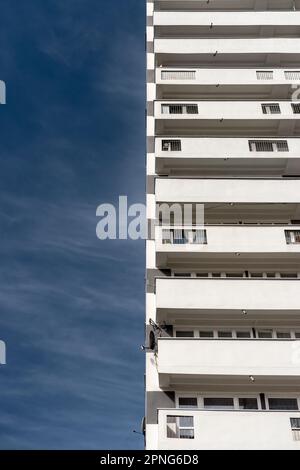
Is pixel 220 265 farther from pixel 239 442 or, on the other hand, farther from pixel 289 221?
pixel 239 442

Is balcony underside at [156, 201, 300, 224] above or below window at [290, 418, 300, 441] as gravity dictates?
above

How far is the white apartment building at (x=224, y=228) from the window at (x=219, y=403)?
3 cm

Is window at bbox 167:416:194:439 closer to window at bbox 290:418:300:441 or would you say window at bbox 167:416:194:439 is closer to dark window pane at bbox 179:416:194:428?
dark window pane at bbox 179:416:194:428

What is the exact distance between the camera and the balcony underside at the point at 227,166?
20.7 meters

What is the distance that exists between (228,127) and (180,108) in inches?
91.2

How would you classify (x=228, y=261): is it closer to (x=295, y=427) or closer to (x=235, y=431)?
(x=295, y=427)

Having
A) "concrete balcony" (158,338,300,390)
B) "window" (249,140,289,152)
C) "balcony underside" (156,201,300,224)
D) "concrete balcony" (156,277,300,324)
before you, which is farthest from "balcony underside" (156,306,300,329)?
"window" (249,140,289,152)

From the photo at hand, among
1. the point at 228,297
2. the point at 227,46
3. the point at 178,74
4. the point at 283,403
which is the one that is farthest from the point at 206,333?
the point at 227,46

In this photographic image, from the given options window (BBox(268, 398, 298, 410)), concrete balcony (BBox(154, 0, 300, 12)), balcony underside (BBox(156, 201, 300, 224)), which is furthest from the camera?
concrete balcony (BBox(154, 0, 300, 12))

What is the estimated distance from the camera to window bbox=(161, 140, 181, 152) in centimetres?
2088

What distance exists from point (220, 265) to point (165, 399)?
554 cm

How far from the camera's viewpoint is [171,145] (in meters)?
21.0

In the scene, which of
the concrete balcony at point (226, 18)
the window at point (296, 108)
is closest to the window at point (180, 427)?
the window at point (296, 108)

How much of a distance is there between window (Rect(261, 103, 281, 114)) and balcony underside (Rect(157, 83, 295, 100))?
1.29m
